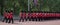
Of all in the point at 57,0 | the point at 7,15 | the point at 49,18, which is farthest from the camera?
the point at 57,0

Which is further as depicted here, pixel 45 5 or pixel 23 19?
pixel 45 5

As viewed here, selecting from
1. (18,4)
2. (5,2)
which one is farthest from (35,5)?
(5,2)

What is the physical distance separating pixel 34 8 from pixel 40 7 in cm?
122

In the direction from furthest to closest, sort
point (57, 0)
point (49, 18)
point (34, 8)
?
1. point (57, 0)
2. point (34, 8)
3. point (49, 18)

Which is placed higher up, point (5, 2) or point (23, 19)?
point (5, 2)

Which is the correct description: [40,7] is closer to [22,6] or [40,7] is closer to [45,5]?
[45,5]

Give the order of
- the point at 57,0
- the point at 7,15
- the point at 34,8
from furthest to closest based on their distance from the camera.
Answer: the point at 57,0, the point at 34,8, the point at 7,15

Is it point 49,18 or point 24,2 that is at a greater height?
point 24,2

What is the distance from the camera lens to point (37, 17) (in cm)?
1889

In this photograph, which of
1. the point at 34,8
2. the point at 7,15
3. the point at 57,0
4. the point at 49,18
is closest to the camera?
the point at 7,15

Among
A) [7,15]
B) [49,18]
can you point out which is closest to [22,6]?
[49,18]

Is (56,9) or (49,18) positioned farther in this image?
(56,9)

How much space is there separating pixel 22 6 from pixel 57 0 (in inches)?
180

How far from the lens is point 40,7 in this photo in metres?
23.0
